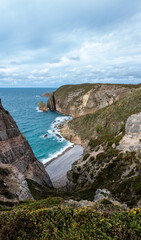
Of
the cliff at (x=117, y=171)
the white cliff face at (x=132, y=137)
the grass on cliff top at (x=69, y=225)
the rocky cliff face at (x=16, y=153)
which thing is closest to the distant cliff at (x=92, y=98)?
the white cliff face at (x=132, y=137)

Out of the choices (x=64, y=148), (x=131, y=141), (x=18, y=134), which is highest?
(x=18, y=134)

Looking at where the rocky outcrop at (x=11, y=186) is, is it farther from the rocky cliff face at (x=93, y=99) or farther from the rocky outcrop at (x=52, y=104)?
the rocky outcrop at (x=52, y=104)

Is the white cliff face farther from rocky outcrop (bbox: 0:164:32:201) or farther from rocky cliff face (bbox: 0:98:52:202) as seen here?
rocky cliff face (bbox: 0:98:52:202)

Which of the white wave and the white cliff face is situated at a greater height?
the white cliff face

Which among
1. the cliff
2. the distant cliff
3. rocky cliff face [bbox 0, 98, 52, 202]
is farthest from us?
the distant cliff

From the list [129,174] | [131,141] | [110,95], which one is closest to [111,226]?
[129,174]

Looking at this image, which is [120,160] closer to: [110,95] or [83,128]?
[83,128]

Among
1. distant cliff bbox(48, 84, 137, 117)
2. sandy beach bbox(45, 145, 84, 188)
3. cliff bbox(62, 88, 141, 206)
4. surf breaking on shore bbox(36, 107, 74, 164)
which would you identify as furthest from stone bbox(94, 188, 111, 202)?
distant cliff bbox(48, 84, 137, 117)
